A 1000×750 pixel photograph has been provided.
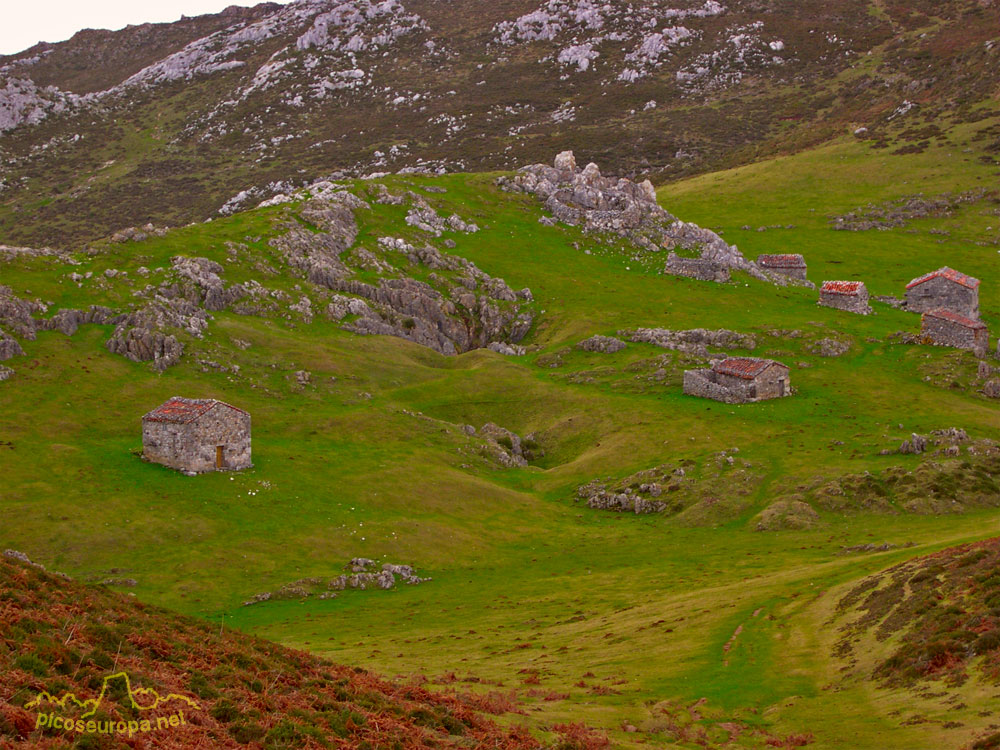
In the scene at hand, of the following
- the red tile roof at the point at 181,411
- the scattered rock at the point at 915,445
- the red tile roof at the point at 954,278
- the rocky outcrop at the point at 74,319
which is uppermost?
the rocky outcrop at the point at 74,319

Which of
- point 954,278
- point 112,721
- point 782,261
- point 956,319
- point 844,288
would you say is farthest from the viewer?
point 782,261

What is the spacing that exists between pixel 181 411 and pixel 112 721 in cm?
5168

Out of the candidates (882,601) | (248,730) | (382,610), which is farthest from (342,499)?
(248,730)

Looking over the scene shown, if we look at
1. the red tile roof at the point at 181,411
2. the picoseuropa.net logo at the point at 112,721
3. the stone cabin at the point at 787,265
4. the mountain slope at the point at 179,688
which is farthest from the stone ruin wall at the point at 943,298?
the picoseuropa.net logo at the point at 112,721

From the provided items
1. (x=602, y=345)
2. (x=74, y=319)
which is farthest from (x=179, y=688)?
(x=602, y=345)

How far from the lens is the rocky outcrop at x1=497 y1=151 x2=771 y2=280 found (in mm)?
142250

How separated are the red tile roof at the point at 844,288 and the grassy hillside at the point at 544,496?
115 inches

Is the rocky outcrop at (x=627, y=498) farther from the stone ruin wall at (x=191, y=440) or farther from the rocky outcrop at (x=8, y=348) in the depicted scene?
the rocky outcrop at (x=8, y=348)

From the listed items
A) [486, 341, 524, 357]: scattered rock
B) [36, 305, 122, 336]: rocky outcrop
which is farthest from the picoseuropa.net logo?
[486, 341, 524, 357]: scattered rock

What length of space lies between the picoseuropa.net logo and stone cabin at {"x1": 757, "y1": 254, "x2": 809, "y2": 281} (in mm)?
131630

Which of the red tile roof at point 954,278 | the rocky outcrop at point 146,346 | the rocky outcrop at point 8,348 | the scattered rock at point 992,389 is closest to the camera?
the rocky outcrop at point 8,348

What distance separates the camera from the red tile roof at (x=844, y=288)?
124562 millimetres

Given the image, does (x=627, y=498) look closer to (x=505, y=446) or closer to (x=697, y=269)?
(x=505, y=446)

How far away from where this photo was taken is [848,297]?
4919 inches
